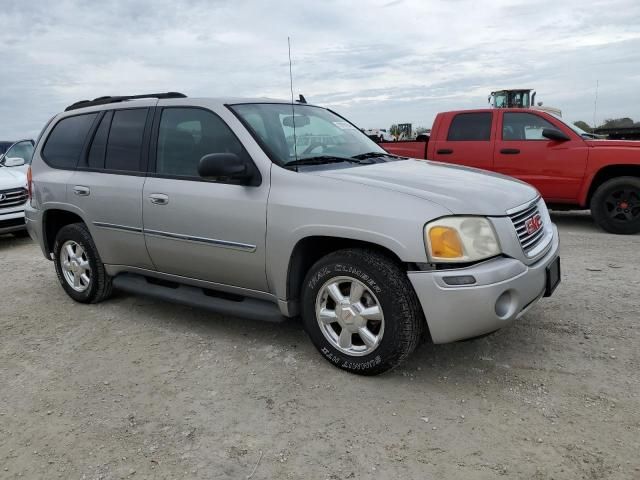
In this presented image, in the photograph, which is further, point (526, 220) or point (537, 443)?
point (526, 220)

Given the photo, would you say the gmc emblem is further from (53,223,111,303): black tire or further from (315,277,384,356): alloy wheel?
(53,223,111,303): black tire

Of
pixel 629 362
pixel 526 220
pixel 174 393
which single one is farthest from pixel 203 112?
pixel 629 362

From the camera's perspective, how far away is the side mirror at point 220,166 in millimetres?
3240

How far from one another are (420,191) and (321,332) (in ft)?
3.39

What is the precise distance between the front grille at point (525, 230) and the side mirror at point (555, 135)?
4.70 meters

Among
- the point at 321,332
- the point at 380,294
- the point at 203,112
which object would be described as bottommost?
the point at 321,332

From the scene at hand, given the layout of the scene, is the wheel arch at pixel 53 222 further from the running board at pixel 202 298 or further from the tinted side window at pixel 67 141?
the running board at pixel 202 298

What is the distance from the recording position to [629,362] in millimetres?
3285

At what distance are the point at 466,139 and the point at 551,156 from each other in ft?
4.22

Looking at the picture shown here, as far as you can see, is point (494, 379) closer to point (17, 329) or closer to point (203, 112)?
point (203, 112)

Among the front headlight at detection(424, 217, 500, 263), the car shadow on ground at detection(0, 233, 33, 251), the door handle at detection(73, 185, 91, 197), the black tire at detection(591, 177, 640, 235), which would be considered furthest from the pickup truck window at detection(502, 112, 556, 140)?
the car shadow on ground at detection(0, 233, 33, 251)

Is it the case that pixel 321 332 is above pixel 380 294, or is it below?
below

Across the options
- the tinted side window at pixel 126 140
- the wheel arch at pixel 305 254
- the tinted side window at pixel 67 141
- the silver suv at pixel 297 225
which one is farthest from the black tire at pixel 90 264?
the wheel arch at pixel 305 254

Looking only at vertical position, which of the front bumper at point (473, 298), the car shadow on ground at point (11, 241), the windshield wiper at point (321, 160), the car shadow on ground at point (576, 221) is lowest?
the car shadow on ground at point (11, 241)
